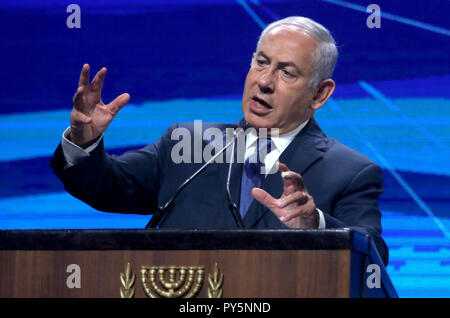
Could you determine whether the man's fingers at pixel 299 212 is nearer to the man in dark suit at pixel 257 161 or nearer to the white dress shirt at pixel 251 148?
the man in dark suit at pixel 257 161

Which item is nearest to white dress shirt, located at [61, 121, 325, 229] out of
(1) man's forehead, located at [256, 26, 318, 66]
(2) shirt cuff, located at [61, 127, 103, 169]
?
(2) shirt cuff, located at [61, 127, 103, 169]

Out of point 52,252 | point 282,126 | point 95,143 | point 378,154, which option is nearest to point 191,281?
point 52,252

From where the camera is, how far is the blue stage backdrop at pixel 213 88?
2.86m

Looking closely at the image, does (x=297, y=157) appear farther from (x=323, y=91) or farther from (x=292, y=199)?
(x=292, y=199)

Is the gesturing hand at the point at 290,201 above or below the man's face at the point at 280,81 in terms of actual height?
below

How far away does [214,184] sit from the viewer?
7.26ft

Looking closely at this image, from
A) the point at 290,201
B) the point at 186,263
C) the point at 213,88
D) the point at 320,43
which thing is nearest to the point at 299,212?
the point at 290,201

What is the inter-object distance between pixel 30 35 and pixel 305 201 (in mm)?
1986

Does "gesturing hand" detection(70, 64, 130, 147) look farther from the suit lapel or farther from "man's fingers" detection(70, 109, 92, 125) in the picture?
the suit lapel

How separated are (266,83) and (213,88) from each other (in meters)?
0.71

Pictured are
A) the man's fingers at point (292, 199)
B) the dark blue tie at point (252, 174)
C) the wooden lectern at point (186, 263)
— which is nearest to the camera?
the wooden lectern at point (186, 263)

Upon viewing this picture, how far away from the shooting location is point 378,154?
9.42 ft

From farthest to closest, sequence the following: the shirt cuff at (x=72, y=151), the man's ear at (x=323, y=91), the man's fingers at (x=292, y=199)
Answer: the man's ear at (x=323, y=91)
the shirt cuff at (x=72, y=151)
the man's fingers at (x=292, y=199)

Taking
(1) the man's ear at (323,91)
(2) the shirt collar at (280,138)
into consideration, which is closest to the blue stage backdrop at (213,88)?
(1) the man's ear at (323,91)
